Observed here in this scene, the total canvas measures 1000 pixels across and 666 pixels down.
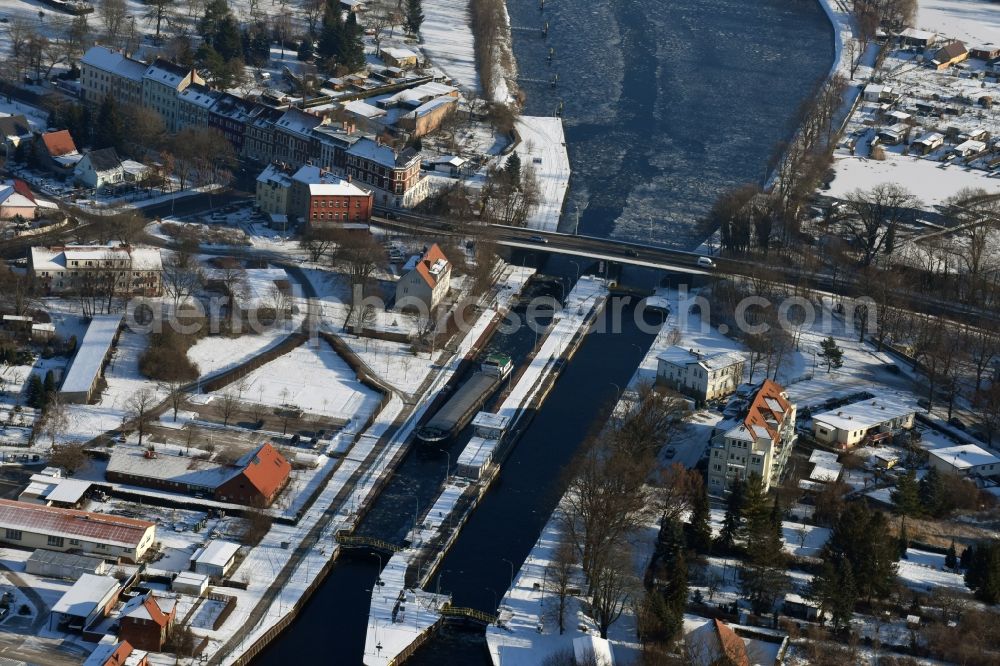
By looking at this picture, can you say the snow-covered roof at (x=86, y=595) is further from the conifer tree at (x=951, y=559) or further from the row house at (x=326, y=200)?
the row house at (x=326, y=200)

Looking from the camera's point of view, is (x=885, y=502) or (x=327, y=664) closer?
(x=327, y=664)

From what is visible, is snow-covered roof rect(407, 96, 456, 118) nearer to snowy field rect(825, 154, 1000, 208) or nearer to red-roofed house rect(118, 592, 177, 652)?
snowy field rect(825, 154, 1000, 208)

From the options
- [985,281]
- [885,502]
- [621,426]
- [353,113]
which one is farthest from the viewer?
[353,113]

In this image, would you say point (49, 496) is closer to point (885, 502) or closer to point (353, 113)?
point (885, 502)

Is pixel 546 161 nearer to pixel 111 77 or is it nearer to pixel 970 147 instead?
pixel 111 77

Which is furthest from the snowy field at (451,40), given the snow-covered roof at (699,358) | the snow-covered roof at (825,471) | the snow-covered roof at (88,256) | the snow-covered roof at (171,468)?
the snow-covered roof at (171,468)

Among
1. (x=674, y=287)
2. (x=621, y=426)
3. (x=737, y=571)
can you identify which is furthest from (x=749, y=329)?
(x=737, y=571)
